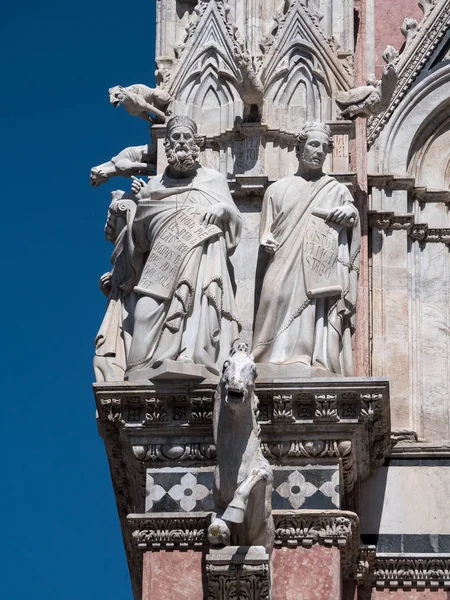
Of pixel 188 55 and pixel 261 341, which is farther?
pixel 188 55

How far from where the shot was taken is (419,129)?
21016mm

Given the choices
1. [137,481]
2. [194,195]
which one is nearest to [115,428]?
[137,481]

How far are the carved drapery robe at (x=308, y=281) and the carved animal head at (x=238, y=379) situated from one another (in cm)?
113

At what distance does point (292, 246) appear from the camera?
1895 cm

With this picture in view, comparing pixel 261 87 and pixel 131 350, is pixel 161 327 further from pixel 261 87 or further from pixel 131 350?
pixel 261 87

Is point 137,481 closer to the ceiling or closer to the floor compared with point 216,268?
closer to the floor

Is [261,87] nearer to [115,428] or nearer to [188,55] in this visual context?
[188,55]

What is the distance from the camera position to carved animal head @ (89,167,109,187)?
789 inches

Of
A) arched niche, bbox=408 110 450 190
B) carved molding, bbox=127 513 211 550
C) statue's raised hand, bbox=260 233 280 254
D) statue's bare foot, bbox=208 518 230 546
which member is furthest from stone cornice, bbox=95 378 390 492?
arched niche, bbox=408 110 450 190

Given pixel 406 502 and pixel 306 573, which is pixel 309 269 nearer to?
pixel 406 502

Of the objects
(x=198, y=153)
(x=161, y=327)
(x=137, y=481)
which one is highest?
(x=198, y=153)

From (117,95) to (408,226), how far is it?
274cm

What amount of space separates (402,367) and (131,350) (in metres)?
2.62

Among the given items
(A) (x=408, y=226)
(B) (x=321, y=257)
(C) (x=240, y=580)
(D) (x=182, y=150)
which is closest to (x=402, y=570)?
(C) (x=240, y=580)
